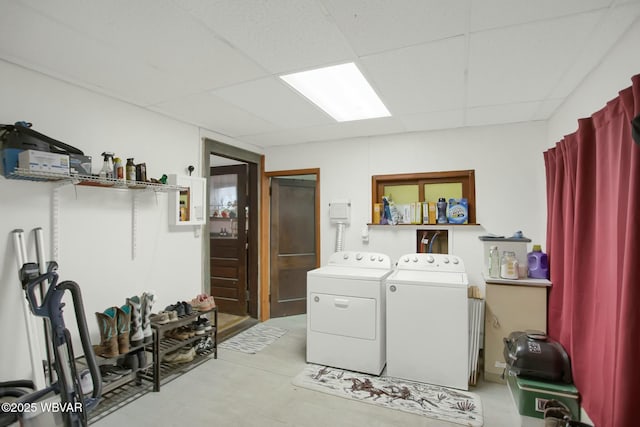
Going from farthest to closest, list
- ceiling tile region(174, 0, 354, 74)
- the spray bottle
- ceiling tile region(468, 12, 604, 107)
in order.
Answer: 1. the spray bottle
2. ceiling tile region(468, 12, 604, 107)
3. ceiling tile region(174, 0, 354, 74)

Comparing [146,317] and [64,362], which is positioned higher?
[64,362]

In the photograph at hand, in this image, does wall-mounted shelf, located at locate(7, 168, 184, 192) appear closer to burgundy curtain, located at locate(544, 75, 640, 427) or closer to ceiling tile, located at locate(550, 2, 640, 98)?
burgundy curtain, located at locate(544, 75, 640, 427)

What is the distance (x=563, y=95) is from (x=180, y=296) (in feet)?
12.5

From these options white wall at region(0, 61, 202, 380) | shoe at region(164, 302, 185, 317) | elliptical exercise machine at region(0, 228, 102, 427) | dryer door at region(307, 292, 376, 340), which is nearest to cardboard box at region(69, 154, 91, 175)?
white wall at region(0, 61, 202, 380)

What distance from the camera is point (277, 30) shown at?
1608 mm

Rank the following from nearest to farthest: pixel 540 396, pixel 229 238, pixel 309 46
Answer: pixel 309 46 → pixel 540 396 → pixel 229 238

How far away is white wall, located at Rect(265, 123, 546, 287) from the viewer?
10.3 feet

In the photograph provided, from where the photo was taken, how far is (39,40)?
67.1 inches

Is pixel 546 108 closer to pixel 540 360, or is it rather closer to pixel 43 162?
pixel 540 360

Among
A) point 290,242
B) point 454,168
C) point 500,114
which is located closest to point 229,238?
point 290,242

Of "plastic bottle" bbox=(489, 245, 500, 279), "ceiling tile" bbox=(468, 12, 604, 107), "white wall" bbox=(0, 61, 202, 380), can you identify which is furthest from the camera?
"plastic bottle" bbox=(489, 245, 500, 279)

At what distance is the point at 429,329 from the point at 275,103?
231cm

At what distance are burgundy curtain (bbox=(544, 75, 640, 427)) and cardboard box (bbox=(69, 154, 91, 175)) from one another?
2.91 meters

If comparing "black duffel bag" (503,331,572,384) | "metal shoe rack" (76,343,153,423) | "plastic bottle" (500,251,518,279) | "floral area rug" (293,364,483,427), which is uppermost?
"plastic bottle" (500,251,518,279)
